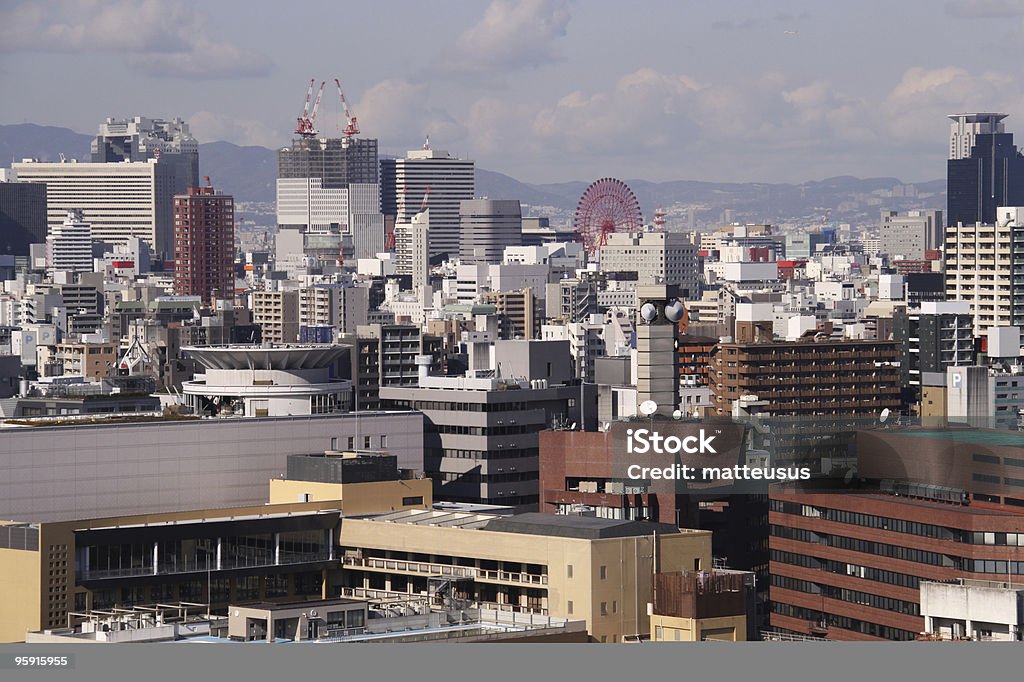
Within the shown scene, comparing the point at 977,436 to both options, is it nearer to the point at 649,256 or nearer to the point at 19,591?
the point at 19,591

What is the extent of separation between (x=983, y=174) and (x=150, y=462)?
29.5 metres

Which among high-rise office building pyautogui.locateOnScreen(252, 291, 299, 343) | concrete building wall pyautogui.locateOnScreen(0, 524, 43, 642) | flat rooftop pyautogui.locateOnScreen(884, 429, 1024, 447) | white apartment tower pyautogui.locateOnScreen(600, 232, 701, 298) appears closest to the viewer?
concrete building wall pyautogui.locateOnScreen(0, 524, 43, 642)

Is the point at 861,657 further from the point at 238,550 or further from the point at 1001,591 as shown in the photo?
the point at 238,550

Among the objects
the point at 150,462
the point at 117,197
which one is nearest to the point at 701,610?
the point at 150,462

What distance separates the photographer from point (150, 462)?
11859mm

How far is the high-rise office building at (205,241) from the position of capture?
60.2 meters

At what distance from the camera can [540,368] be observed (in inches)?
797

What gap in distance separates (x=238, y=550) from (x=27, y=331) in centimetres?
2887

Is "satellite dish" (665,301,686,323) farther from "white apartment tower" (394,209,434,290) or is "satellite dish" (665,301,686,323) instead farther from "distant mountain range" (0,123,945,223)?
"white apartment tower" (394,209,434,290)

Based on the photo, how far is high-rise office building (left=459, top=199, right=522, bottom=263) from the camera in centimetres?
7044

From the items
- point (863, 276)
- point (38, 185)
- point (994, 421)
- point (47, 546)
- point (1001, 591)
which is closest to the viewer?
point (1001, 591)

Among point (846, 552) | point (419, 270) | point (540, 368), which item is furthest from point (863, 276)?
point (846, 552)

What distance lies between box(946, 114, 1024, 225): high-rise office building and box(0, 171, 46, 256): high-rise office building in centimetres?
3420

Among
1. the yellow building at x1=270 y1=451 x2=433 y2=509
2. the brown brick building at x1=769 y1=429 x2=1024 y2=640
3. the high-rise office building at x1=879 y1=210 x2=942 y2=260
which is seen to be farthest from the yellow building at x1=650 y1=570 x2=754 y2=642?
the high-rise office building at x1=879 y1=210 x2=942 y2=260
